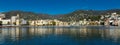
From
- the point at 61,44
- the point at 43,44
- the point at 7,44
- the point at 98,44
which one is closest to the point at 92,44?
the point at 98,44

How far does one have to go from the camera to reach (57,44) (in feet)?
115

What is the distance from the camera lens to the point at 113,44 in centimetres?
3447

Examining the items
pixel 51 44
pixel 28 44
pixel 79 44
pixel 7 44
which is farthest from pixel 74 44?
pixel 7 44

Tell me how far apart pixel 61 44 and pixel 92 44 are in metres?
4.09

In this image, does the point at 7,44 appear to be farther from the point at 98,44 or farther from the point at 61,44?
the point at 98,44

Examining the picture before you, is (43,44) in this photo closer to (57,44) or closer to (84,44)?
(57,44)

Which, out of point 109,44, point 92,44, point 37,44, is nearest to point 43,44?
point 37,44

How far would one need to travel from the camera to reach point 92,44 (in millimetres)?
34688

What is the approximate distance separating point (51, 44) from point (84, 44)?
441 centimetres

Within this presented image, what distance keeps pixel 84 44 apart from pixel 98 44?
1844mm

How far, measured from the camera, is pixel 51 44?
116ft

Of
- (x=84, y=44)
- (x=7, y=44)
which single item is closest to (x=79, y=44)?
(x=84, y=44)

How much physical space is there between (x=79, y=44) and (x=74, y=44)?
69 cm

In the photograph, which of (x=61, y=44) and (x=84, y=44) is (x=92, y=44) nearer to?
(x=84, y=44)
